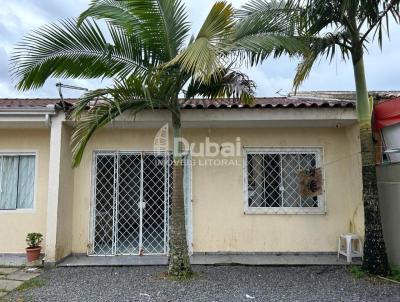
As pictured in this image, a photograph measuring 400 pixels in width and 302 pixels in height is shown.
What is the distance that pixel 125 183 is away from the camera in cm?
838

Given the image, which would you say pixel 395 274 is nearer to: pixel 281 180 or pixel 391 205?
pixel 391 205

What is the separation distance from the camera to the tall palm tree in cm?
545

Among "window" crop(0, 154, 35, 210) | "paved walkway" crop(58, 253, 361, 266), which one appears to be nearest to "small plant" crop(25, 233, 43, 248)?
"paved walkway" crop(58, 253, 361, 266)

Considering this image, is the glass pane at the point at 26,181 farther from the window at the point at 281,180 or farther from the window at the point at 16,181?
the window at the point at 281,180

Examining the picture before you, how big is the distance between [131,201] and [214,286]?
3.44 m

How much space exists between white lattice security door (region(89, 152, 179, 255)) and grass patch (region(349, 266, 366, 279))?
4.10 metres

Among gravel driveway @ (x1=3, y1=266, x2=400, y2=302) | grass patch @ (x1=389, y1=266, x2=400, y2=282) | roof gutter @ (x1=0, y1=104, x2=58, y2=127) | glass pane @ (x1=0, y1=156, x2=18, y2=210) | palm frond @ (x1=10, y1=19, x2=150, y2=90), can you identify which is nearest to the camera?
gravel driveway @ (x1=3, y1=266, x2=400, y2=302)

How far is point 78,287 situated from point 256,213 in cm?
428

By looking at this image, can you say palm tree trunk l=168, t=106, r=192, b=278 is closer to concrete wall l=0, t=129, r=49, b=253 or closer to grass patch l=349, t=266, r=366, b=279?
grass patch l=349, t=266, r=366, b=279

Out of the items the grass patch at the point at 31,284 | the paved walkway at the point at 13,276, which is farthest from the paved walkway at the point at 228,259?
the grass patch at the point at 31,284

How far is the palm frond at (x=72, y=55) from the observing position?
219 inches

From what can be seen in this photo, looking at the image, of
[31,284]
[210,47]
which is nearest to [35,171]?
[31,284]

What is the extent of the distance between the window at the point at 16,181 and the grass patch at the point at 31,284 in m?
2.49

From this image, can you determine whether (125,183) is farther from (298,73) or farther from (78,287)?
(298,73)
